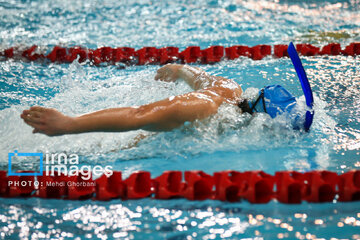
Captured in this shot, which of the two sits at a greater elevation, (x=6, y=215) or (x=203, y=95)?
(x=203, y=95)

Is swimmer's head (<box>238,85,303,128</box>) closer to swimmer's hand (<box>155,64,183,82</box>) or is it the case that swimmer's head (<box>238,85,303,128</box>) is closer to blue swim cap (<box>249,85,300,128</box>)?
blue swim cap (<box>249,85,300,128</box>)

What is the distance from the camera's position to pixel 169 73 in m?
3.19

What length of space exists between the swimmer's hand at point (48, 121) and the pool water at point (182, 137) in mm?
408

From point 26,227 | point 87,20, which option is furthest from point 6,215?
point 87,20

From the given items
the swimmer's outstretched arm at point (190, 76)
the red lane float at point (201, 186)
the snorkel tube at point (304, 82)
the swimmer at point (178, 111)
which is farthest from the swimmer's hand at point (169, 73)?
the red lane float at point (201, 186)

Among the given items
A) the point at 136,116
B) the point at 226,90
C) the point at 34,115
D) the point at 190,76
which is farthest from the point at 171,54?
the point at 34,115

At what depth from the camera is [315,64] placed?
4.16 m

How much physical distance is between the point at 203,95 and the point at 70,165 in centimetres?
96

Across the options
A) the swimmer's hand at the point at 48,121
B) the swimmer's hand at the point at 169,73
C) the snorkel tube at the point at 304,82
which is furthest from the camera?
the swimmer's hand at the point at 169,73

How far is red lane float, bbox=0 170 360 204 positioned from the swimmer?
0.30m

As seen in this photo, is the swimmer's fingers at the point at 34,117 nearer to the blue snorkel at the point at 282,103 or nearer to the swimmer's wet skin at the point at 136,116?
the swimmer's wet skin at the point at 136,116

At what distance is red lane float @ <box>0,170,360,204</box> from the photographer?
2.06m

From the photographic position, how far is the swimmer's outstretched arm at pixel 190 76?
2.81 metres

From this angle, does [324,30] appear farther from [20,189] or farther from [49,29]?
[20,189]
